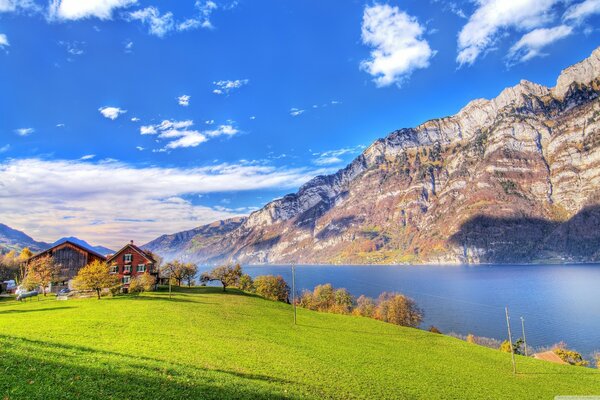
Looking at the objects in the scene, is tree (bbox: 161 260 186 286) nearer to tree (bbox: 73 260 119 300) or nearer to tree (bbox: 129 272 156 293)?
tree (bbox: 129 272 156 293)

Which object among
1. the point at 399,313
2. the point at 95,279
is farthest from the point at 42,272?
the point at 399,313

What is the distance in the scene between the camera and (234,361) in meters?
31.7

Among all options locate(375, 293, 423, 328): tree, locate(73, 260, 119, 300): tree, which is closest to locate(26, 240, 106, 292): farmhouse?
locate(73, 260, 119, 300): tree

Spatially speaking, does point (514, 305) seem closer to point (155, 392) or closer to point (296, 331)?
point (296, 331)

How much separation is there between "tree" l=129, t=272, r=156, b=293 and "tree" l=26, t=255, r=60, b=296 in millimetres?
18845

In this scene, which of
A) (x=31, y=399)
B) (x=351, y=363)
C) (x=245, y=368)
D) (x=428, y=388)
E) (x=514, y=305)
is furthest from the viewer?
(x=514, y=305)

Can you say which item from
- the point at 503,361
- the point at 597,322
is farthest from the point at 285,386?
the point at 597,322

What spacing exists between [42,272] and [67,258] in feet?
39.3

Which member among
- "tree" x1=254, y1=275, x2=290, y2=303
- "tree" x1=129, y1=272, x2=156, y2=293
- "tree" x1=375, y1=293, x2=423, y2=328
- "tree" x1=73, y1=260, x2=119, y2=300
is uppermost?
"tree" x1=73, y1=260, x2=119, y2=300

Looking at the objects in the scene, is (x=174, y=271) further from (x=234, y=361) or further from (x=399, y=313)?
(x=234, y=361)

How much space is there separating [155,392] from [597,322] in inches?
6299

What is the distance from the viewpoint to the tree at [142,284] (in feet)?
272

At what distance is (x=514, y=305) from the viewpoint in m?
160

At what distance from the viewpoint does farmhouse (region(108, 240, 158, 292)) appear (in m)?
96.9
